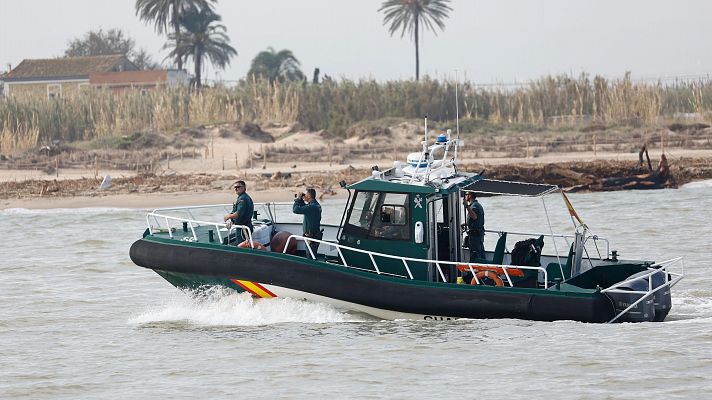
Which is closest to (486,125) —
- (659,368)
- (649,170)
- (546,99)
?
(546,99)

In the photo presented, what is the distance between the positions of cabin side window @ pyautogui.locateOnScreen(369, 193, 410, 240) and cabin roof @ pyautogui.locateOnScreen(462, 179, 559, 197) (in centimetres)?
86

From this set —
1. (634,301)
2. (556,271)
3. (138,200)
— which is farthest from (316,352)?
(138,200)

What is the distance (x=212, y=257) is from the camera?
1485cm

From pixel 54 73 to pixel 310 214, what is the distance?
52058mm

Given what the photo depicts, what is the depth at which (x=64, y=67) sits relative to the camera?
65.0 m

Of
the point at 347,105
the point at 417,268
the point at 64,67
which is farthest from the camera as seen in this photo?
the point at 64,67

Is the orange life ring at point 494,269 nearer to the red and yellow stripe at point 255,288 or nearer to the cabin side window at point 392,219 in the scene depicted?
the cabin side window at point 392,219

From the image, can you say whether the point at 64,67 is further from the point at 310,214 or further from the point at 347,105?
the point at 310,214

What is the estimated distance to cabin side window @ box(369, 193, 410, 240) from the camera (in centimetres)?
1460

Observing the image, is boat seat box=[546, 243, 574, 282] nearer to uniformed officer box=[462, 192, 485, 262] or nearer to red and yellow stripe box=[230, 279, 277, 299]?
uniformed officer box=[462, 192, 485, 262]

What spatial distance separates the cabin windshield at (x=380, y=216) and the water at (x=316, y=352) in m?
1.08

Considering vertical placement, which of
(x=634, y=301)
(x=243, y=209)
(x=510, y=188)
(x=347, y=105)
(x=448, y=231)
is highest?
(x=347, y=105)

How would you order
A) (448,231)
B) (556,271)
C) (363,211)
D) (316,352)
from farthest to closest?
(556,271) < (448,231) < (363,211) < (316,352)

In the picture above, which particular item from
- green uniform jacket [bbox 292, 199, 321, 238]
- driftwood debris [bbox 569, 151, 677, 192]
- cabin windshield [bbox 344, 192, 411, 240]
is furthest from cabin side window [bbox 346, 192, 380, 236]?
driftwood debris [bbox 569, 151, 677, 192]
